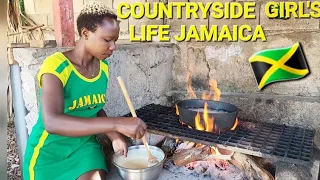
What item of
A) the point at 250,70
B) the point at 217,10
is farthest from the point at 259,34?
the point at 217,10

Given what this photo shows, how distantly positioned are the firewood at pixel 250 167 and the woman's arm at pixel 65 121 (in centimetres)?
117

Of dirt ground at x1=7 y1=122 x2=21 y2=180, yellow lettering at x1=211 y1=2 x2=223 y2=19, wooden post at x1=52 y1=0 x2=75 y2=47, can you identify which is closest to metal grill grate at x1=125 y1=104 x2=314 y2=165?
wooden post at x1=52 y1=0 x2=75 y2=47

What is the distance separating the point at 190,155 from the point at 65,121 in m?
1.42

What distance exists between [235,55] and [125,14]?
5.03ft

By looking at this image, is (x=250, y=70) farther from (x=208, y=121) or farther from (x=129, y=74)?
(x=129, y=74)

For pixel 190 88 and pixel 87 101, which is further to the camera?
pixel 190 88

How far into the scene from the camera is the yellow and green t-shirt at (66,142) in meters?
1.78

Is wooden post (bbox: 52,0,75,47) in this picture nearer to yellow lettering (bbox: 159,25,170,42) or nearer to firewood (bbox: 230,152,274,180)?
yellow lettering (bbox: 159,25,170,42)

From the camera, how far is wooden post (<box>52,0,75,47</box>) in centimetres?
243

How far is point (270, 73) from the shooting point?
3.19 m

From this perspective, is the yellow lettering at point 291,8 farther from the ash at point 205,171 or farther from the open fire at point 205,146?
the ash at point 205,171

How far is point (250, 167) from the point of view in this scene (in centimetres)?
239

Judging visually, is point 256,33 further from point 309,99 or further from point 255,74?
point 309,99

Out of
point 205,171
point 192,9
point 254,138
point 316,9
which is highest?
point 192,9
